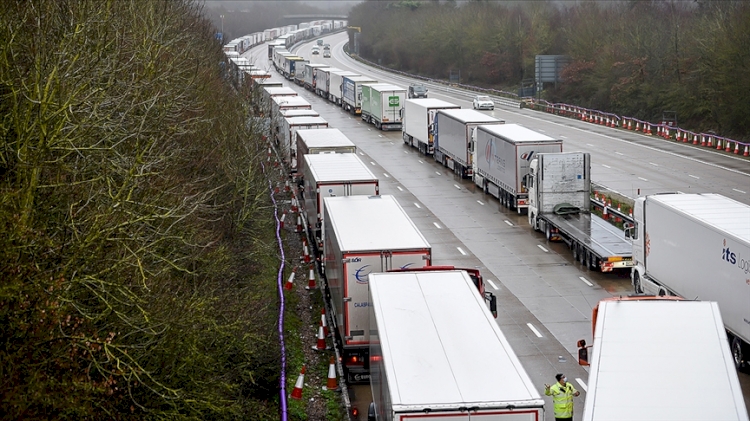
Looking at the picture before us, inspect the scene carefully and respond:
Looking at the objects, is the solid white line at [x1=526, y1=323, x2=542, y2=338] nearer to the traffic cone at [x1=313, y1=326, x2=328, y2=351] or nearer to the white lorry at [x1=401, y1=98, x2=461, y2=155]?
the traffic cone at [x1=313, y1=326, x2=328, y2=351]

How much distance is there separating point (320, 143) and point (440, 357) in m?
27.3

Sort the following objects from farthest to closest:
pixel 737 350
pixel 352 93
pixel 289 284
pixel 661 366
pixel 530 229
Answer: pixel 352 93 → pixel 530 229 → pixel 289 284 → pixel 737 350 → pixel 661 366

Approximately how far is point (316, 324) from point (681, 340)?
12.8 m

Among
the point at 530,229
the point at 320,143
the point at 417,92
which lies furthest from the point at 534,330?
the point at 417,92

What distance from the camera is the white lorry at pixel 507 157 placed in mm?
39062

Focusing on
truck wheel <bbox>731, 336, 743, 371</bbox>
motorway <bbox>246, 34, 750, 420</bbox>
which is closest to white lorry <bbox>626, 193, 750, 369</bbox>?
truck wheel <bbox>731, 336, 743, 371</bbox>

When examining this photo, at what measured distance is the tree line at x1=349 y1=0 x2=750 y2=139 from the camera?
67.6 m

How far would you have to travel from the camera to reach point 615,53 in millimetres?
89750

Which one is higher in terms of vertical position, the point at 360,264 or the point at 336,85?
the point at 360,264

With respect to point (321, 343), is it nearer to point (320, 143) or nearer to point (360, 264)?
point (360, 264)

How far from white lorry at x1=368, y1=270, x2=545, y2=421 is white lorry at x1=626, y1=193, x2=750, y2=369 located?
5777mm

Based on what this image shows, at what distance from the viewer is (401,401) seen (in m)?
13.4

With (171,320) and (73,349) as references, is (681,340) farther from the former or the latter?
(73,349)

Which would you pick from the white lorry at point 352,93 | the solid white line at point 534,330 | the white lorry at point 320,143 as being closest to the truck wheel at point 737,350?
the solid white line at point 534,330
